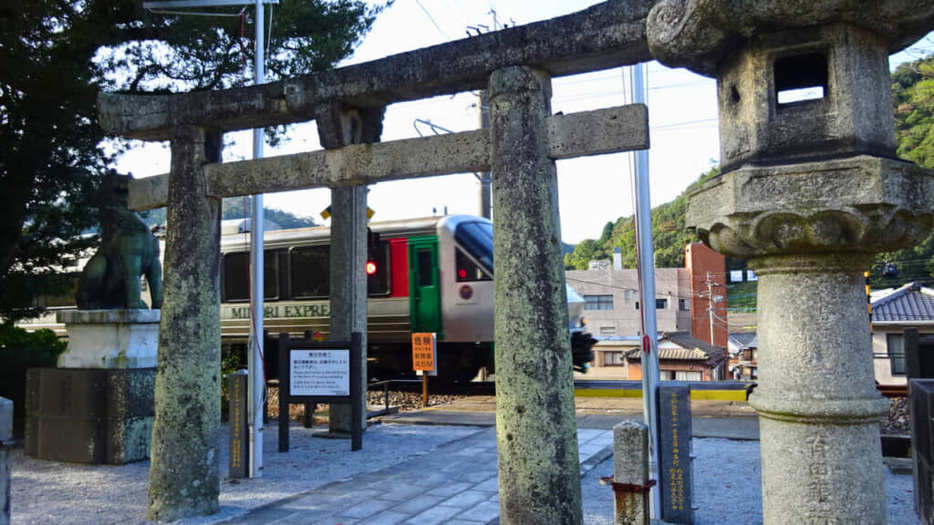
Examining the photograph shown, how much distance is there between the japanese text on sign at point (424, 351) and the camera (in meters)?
11.0

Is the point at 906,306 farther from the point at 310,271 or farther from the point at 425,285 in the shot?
the point at 310,271

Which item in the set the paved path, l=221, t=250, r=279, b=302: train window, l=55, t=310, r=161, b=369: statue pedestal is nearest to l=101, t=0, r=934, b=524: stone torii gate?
the paved path

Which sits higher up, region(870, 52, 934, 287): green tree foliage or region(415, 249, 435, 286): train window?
region(870, 52, 934, 287): green tree foliage

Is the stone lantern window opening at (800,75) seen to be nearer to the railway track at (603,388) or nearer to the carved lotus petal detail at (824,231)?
the carved lotus petal detail at (824,231)

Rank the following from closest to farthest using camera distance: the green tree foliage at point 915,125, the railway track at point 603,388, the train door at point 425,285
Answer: the railway track at point 603,388 → the train door at point 425,285 → the green tree foliage at point 915,125

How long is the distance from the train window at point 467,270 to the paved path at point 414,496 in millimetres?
4540

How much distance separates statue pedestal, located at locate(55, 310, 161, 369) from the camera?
779 cm

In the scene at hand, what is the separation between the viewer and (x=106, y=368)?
7637 millimetres

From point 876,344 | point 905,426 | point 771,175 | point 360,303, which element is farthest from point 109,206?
point 876,344

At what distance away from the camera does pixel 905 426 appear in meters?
8.37

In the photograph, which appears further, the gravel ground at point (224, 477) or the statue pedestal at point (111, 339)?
the statue pedestal at point (111, 339)

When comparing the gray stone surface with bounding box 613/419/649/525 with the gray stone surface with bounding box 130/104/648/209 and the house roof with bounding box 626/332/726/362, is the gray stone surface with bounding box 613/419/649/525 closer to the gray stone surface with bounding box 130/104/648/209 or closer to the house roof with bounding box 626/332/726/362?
the gray stone surface with bounding box 130/104/648/209

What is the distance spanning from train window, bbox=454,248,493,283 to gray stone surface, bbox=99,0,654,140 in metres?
6.82

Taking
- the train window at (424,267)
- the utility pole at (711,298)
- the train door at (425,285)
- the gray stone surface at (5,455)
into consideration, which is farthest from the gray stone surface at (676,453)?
the utility pole at (711,298)
